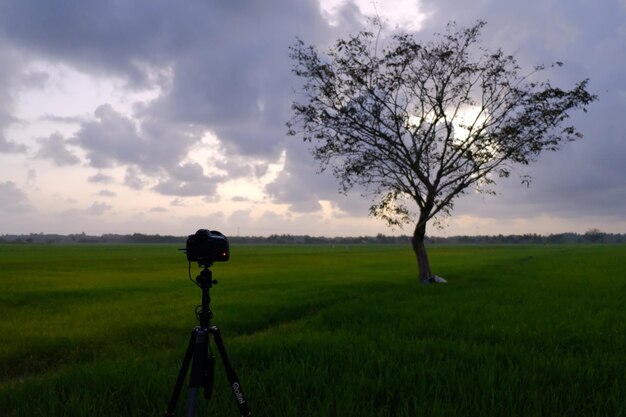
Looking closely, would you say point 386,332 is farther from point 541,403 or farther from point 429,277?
point 429,277

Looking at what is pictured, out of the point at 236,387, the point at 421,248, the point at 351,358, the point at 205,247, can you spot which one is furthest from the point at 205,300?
the point at 421,248

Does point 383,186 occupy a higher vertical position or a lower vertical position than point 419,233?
higher

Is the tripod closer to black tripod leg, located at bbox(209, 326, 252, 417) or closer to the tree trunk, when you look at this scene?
black tripod leg, located at bbox(209, 326, 252, 417)

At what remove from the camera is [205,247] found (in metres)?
4.48

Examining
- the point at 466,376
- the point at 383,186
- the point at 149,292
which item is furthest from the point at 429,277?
the point at 466,376

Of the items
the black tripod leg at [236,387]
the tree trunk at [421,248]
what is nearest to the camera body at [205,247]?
the black tripod leg at [236,387]

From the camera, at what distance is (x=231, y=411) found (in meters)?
5.47

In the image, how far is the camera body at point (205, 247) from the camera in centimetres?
447

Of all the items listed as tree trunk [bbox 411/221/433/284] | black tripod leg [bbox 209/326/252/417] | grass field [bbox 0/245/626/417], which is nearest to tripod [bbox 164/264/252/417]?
black tripod leg [bbox 209/326/252/417]

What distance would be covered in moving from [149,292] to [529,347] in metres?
19.3

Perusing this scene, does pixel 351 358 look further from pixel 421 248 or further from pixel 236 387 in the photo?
pixel 421 248

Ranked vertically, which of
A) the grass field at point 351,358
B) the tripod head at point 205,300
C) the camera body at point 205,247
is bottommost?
the grass field at point 351,358

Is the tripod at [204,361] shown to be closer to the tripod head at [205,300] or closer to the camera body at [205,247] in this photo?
the tripod head at [205,300]

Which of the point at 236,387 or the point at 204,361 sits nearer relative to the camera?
the point at 204,361
